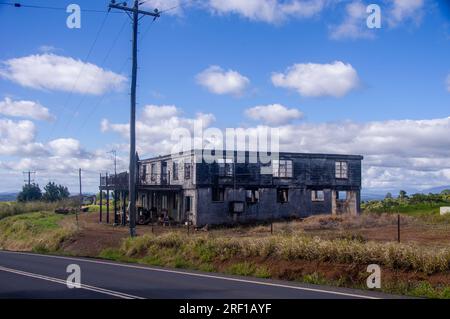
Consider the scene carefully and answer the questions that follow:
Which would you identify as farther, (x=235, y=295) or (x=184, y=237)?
(x=184, y=237)

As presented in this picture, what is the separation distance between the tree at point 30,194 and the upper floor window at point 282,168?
182ft

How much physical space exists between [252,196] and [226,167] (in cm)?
334

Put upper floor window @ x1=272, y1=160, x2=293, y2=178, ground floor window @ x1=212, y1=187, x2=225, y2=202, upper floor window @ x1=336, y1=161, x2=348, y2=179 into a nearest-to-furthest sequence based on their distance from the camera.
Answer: ground floor window @ x1=212, y1=187, x2=225, y2=202 → upper floor window @ x1=272, y1=160, x2=293, y2=178 → upper floor window @ x1=336, y1=161, x2=348, y2=179

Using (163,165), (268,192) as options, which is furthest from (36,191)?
(268,192)

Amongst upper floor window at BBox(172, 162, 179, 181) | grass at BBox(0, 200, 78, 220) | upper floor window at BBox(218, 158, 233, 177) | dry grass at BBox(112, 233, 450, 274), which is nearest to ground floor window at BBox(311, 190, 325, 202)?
upper floor window at BBox(218, 158, 233, 177)

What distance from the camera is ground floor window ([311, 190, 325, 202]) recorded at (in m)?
41.8

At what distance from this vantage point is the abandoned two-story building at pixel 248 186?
1481 inches

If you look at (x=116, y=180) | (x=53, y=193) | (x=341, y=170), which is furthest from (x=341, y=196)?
(x=53, y=193)

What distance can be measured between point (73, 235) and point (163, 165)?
46.9 feet

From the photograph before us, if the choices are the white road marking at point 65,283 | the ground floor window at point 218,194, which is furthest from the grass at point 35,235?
the white road marking at point 65,283

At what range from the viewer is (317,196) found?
42125 mm

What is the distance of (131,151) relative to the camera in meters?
24.3

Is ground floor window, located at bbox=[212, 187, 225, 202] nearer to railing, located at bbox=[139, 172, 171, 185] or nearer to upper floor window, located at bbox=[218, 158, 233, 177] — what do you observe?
upper floor window, located at bbox=[218, 158, 233, 177]
